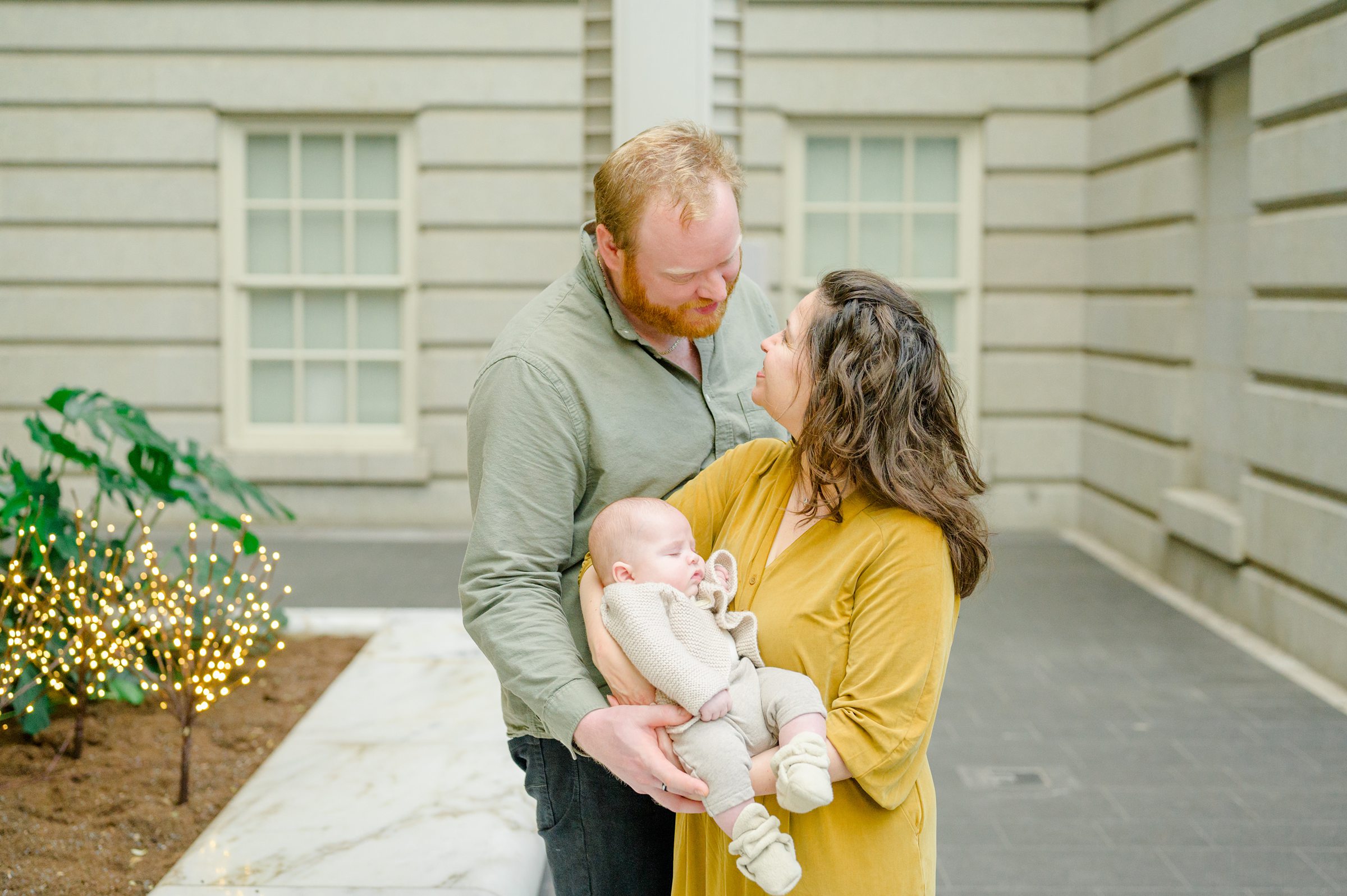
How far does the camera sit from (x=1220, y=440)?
722 centimetres

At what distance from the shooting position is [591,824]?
2.28m

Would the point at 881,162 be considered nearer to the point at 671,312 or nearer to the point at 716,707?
the point at 671,312

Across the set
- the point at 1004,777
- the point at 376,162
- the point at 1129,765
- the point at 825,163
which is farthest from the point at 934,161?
the point at 1004,777

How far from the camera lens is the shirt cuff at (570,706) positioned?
188 cm

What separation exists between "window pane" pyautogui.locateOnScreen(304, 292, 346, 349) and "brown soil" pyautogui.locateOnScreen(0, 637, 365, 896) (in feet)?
17.3

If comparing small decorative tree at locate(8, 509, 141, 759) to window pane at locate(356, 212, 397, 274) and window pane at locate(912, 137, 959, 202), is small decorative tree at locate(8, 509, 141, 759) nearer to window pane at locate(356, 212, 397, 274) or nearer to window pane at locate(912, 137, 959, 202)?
window pane at locate(356, 212, 397, 274)

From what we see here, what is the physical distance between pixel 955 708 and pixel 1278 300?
275 centimetres

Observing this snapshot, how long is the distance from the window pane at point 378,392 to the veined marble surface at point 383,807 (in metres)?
5.26

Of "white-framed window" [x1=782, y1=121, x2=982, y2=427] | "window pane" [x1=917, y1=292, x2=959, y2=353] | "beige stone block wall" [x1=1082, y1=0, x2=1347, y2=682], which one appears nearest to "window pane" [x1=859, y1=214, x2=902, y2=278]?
"white-framed window" [x1=782, y1=121, x2=982, y2=427]

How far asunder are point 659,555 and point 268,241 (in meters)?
8.36

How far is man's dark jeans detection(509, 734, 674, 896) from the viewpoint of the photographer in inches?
89.2

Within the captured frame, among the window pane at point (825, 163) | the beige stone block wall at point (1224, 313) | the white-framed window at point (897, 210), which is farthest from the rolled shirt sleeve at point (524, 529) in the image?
the window pane at point (825, 163)

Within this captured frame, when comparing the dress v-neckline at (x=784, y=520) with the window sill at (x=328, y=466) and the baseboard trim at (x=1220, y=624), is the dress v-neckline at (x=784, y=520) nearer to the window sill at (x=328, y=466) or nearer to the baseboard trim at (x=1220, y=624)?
the baseboard trim at (x=1220, y=624)

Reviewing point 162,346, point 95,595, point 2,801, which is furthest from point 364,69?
point 2,801
